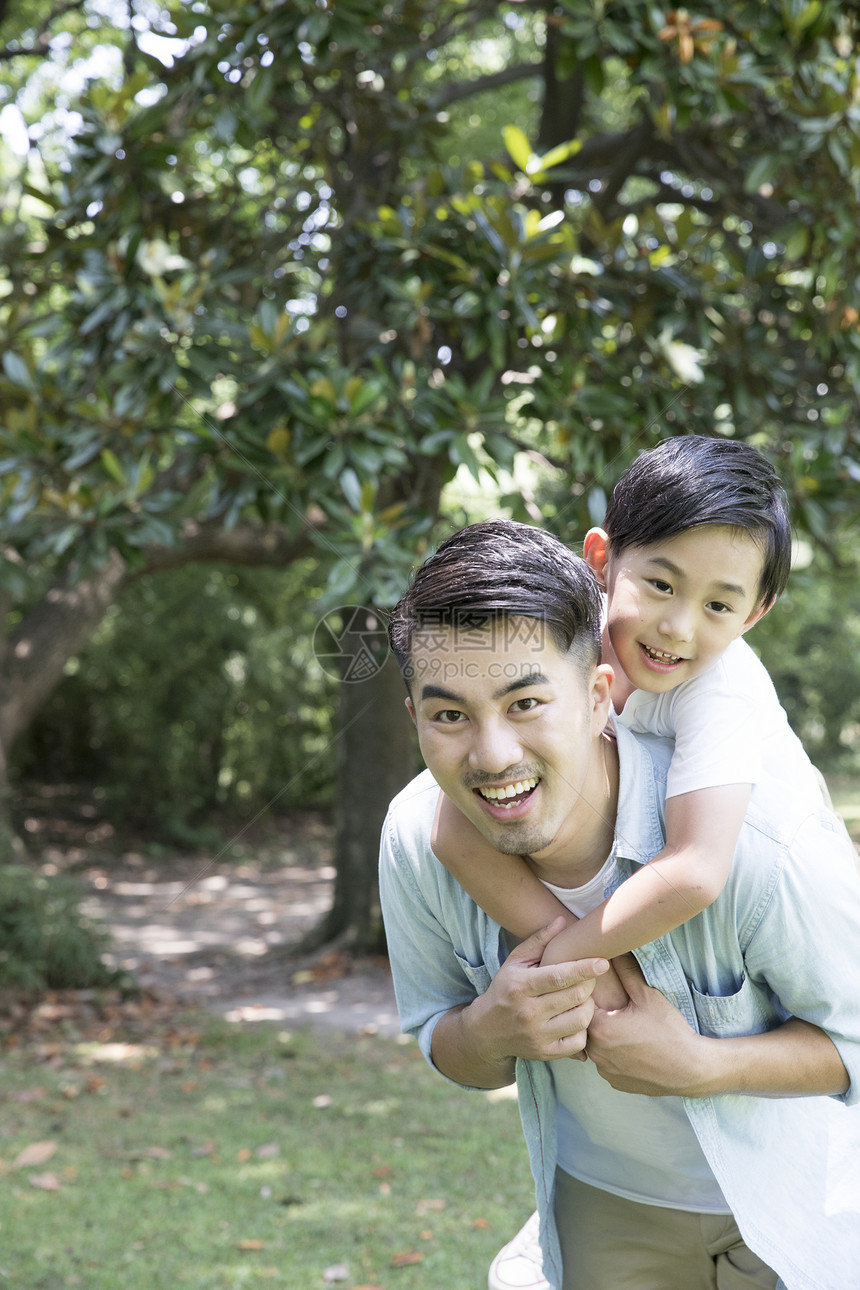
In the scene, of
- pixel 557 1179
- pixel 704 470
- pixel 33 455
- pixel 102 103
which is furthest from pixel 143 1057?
pixel 704 470

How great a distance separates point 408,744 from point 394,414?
3.21m

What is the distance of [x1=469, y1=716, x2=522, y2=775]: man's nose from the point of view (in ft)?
5.64

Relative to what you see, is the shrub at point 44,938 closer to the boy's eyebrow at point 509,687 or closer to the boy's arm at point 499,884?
the boy's arm at point 499,884

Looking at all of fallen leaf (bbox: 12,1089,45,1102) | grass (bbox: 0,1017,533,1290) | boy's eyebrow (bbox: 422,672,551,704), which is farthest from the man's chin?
fallen leaf (bbox: 12,1089,45,1102)

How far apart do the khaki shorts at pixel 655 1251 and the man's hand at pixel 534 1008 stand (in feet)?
1.29

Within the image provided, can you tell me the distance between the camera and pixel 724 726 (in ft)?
6.14

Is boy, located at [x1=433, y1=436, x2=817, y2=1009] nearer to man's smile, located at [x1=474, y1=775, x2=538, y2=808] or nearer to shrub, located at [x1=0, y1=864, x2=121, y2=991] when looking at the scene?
man's smile, located at [x1=474, y1=775, x2=538, y2=808]

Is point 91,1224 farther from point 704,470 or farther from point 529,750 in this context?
point 704,470

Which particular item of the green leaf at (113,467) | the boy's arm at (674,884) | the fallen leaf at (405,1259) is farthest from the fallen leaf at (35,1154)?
the boy's arm at (674,884)

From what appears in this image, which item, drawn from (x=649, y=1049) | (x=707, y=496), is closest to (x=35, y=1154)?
(x=649, y=1049)

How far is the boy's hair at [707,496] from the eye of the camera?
6.50 feet

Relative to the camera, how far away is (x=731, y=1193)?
1.81 m

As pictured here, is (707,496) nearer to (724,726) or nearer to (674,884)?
(724,726)

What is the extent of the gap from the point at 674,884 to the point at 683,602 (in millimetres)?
565
